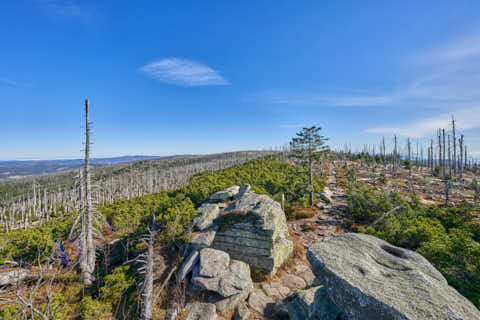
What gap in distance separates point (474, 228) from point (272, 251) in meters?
15.7

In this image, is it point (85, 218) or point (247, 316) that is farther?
point (85, 218)

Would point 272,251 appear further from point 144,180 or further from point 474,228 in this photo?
point 144,180

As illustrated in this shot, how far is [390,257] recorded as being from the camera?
25.0 feet

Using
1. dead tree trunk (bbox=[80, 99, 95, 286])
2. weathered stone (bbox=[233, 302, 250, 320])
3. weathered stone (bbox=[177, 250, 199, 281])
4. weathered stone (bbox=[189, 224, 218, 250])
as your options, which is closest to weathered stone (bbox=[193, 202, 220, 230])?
weathered stone (bbox=[189, 224, 218, 250])

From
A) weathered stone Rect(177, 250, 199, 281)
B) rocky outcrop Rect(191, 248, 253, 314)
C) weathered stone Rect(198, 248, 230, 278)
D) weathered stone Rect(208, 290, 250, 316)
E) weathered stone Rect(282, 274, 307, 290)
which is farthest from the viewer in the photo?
weathered stone Rect(177, 250, 199, 281)

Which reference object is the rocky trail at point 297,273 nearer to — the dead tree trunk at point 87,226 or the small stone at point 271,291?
the small stone at point 271,291

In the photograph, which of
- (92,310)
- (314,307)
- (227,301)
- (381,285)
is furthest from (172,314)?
(381,285)

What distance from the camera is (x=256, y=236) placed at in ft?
43.1

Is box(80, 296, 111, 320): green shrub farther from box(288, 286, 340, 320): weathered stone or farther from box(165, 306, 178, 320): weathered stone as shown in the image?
box(288, 286, 340, 320): weathered stone

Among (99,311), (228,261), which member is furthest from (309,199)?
(99,311)

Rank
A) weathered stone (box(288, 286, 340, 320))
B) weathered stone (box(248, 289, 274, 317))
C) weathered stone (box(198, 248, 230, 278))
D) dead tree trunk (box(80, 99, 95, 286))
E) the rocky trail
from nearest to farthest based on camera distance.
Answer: the rocky trail → weathered stone (box(288, 286, 340, 320)) → weathered stone (box(248, 289, 274, 317)) → weathered stone (box(198, 248, 230, 278)) → dead tree trunk (box(80, 99, 95, 286))

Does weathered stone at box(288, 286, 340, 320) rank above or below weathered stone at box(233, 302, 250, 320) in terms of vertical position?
above

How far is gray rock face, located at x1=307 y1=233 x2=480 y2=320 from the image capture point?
5035 mm

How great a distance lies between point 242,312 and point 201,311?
2.13 meters
